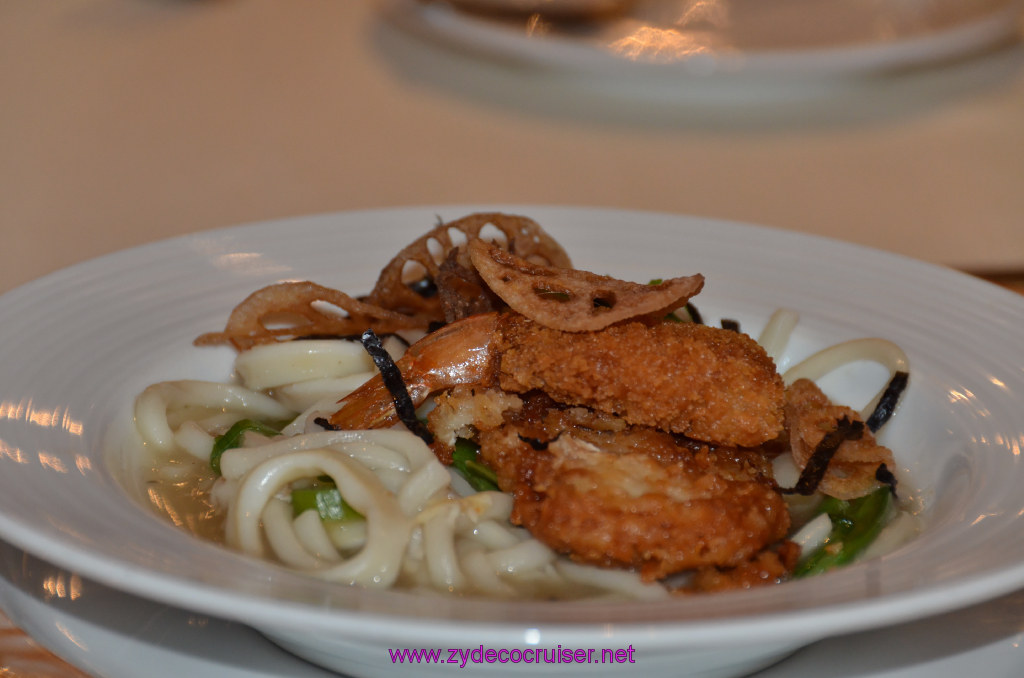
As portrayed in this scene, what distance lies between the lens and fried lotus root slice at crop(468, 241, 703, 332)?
260 cm

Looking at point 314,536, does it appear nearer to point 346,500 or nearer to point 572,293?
point 346,500

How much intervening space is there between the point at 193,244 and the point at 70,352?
781 millimetres

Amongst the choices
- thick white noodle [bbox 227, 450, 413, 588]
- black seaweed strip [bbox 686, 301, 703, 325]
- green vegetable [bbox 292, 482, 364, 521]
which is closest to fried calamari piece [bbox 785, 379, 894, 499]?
black seaweed strip [bbox 686, 301, 703, 325]

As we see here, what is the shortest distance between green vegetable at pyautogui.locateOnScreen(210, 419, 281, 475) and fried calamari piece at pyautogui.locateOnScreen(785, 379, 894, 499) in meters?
1.66

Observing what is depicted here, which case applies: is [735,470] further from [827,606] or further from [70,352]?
[70,352]

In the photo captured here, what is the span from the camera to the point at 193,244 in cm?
353

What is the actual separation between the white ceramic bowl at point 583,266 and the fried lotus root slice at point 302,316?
0.15 meters

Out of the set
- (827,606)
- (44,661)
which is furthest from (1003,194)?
(44,661)

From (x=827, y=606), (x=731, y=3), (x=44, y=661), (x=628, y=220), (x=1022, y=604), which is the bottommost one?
(x=44, y=661)

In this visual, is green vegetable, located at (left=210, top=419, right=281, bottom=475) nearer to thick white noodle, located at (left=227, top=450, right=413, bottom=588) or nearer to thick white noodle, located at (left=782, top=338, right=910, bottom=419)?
thick white noodle, located at (left=227, top=450, right=413, bottom=588)

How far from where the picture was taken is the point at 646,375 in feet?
8.30

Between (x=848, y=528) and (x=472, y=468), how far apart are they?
3.65 ft

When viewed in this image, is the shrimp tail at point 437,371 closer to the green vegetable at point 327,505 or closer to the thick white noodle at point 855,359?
the green vegetable at point 327,505

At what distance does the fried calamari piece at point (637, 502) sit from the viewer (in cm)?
230
